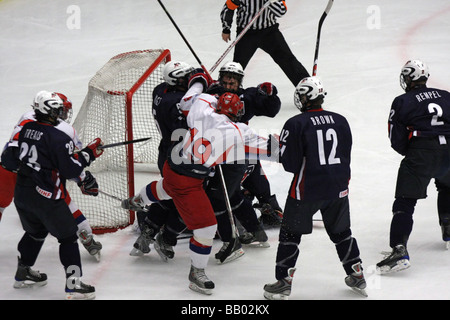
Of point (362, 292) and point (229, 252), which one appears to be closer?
point (362, 292)

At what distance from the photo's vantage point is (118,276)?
14.3 ft

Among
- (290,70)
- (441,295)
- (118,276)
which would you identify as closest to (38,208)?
(118,276)

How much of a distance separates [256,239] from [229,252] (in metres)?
0.27

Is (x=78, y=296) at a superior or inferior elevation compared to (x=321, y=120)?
inferior

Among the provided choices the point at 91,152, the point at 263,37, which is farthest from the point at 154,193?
the point at 263,37

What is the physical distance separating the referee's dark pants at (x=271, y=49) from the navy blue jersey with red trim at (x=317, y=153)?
8.81 feet

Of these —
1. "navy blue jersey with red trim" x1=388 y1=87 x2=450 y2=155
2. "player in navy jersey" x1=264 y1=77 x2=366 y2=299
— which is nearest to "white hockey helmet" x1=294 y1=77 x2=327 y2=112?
"player in navy jersey" x1=264 y1=77 x2=366 y2=299

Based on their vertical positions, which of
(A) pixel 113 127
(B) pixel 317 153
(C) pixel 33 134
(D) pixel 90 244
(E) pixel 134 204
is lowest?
(D) pixel 90 244

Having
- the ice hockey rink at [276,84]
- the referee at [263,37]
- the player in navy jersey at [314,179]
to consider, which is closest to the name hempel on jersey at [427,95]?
the player in navy jersey at [314,179]

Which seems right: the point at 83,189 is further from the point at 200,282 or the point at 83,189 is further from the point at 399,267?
the point at 399,267

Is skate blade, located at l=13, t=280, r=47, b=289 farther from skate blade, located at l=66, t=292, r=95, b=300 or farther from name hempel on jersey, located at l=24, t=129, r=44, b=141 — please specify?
name hempel on jersey, located at l=24, t=129, r=44, b=141

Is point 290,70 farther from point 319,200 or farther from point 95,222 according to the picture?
point 319,200

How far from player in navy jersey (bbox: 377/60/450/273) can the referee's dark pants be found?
2219 mm

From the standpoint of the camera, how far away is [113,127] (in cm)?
504
